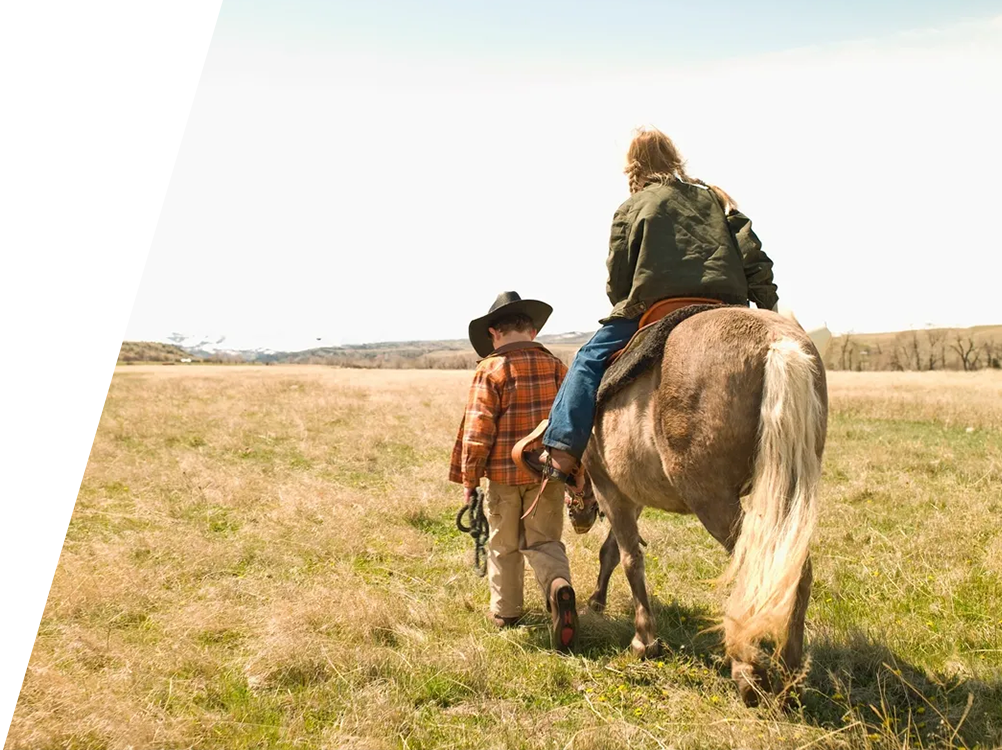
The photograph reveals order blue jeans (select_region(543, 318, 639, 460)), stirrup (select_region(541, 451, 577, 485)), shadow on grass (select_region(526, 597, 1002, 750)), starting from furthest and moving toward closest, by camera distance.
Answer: stirrup (select_region(541, 451, 577, 485)) < blue jeans (select_region(543, 318, 639, 460)) < shadow on grass (select_region(526, 597, 1002, 750))

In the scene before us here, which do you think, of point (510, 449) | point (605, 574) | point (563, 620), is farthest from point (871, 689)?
point (510, 449)

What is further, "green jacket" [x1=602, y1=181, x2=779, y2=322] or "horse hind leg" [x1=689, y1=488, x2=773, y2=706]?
"green jacket" [x1=602, y1=181, x2=779, y2=322]

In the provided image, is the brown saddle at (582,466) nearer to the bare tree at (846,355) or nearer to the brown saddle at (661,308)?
the brown saddle at (661,308)

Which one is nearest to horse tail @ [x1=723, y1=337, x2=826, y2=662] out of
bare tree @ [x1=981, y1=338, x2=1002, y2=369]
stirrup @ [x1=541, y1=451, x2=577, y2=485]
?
stirrup @ [x1=541, y1=451, x2=577, y2=485]

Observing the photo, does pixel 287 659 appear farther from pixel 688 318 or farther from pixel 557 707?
pixel 688 318

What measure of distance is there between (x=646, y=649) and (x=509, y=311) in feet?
8.89

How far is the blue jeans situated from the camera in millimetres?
4383

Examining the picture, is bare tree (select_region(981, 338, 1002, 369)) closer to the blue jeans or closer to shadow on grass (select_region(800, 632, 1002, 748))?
shadow on grass (select_region(800, 632, 1002, 748))

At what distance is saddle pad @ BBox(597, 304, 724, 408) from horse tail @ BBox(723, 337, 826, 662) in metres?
0.69

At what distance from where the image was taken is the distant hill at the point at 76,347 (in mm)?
116188

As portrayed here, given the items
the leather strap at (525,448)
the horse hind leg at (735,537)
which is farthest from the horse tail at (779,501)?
the leather strap at (525,448)

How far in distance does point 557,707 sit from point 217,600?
3088mm

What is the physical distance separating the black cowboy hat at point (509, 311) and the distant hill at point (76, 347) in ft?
389

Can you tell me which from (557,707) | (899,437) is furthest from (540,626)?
(899,437)
